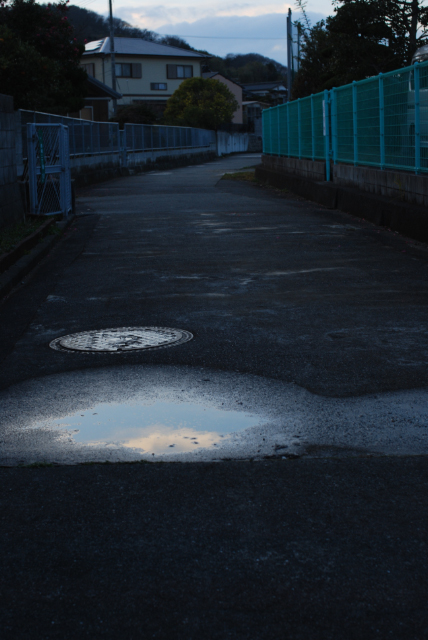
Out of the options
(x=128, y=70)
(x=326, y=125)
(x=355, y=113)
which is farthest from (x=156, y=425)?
(x=128, y=70)

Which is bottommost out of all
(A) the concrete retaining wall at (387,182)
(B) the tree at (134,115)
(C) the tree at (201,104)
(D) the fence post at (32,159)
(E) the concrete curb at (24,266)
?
(E) the concrete curb at (24,266)

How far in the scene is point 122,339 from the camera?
235 inches

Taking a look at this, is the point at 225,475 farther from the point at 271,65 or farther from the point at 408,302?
the point at 271,65

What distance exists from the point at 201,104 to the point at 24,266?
62.9 meters

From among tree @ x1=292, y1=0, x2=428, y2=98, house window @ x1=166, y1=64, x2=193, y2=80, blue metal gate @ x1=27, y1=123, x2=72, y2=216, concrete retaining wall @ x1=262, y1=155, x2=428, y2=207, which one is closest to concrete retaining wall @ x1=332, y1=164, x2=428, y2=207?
concrete retaining wall @ x1=262, y1=155, x2=428, y2=207

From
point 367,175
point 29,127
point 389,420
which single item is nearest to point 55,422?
point 389,420

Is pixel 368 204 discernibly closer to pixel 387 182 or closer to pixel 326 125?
pixel 387 182

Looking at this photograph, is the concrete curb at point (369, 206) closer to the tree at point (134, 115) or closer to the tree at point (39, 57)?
the tree at point (39, 57)

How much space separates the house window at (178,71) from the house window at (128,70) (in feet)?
10.7

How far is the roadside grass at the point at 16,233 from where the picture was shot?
32.0 feet

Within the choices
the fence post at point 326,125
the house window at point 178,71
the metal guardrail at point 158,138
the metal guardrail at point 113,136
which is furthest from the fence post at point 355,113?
the house window at point 178,71

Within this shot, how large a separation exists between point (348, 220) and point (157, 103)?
66897 millimetres

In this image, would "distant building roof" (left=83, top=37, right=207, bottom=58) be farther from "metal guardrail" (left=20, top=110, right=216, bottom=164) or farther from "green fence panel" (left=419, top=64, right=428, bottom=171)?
"green fence panel" (left=419, top=64, right=428, bottom=171)

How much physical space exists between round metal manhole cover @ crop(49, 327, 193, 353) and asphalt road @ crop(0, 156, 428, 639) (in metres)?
0.14
